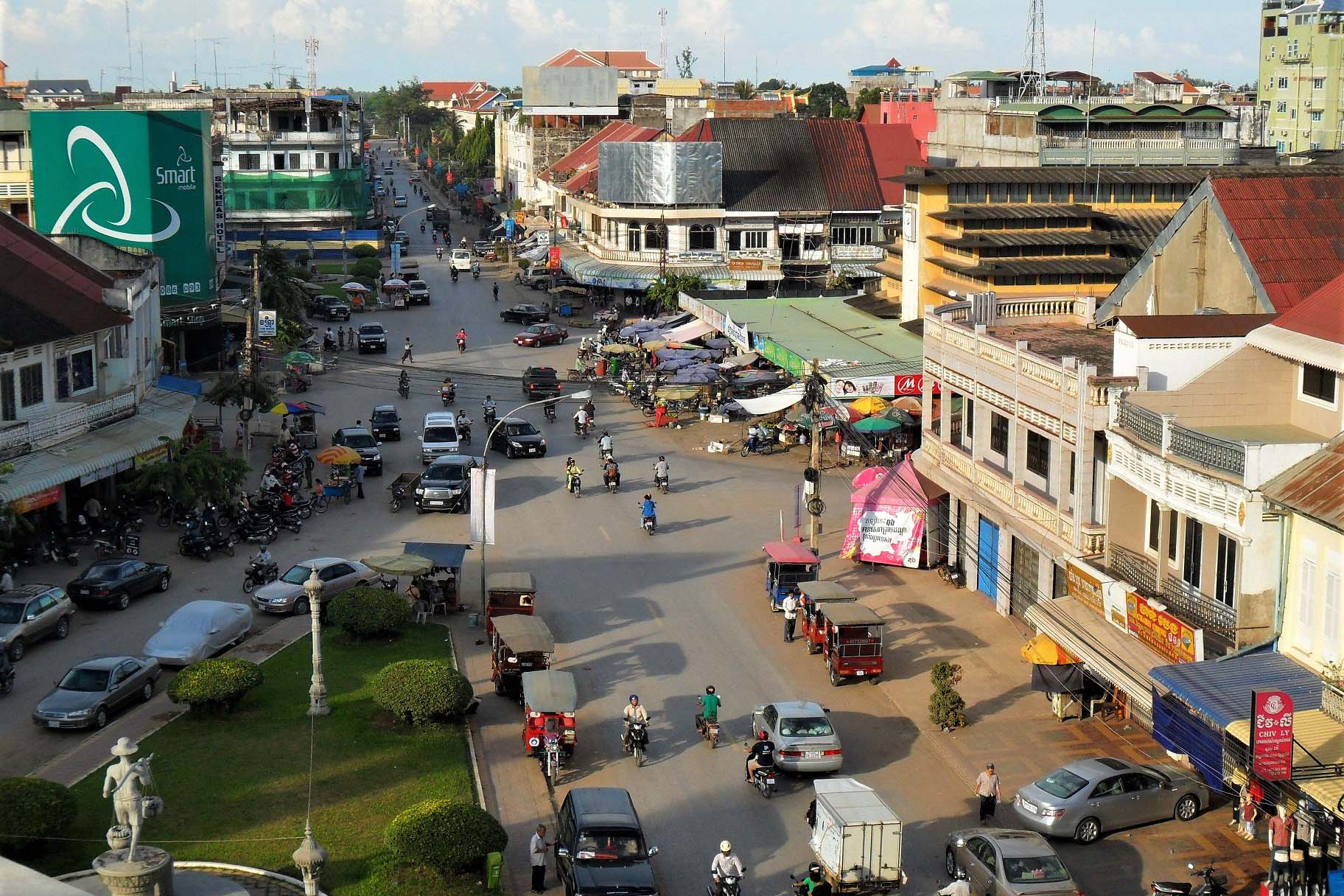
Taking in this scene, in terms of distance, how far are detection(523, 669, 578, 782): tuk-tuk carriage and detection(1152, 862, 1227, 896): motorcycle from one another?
10816 millimetres

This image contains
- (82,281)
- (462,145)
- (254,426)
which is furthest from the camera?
(462,145)

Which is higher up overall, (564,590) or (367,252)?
(367,252)

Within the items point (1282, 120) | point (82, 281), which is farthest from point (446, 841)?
point (1282, 120)

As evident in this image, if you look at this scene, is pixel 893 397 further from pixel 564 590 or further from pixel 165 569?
pixel 165 569

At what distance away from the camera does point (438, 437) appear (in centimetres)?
5556

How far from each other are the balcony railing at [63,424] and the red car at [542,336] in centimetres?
3293

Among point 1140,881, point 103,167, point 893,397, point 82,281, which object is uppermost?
point 103,167

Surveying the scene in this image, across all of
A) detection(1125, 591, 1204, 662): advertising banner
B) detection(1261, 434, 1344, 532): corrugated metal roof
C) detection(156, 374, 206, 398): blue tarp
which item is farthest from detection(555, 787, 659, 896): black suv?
detection(156, 374, 206, 398): blue tarp

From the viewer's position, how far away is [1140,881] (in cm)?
2506

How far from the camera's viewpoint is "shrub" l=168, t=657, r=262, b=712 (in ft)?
99.3

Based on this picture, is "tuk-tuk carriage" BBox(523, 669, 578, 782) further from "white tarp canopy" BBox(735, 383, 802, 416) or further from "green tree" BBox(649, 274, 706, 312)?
"green tree" BBox(649, 274, 706, 312)

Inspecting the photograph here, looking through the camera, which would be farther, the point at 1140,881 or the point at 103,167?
the point at 103,167

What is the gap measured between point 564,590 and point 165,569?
10053 millimetres

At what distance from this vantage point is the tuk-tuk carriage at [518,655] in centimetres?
3266
